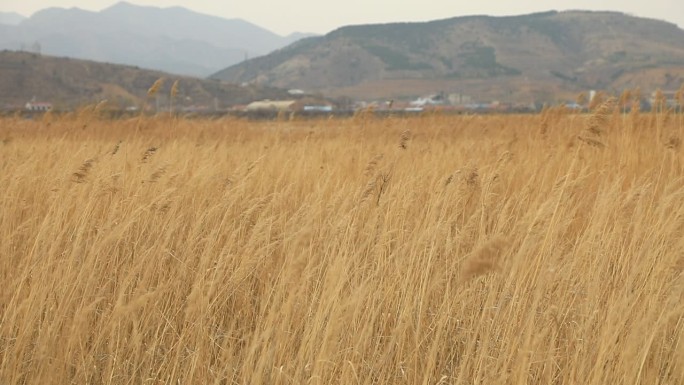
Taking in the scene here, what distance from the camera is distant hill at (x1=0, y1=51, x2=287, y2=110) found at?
7500 centimetres

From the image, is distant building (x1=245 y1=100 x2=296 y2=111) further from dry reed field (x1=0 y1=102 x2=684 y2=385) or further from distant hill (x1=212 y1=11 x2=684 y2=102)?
distant hill (x1=212 y1=11 x2=684 y2=102)

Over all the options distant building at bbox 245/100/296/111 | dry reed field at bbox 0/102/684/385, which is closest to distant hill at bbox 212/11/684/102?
distant building at bbox 245/100/296/111

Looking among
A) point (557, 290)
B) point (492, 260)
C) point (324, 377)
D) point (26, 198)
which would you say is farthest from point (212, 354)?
point (26, 198)

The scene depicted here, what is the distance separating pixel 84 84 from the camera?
80500 mm

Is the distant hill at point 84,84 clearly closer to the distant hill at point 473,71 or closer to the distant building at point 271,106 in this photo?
the distant building at point 271,106

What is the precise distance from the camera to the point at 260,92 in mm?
102062

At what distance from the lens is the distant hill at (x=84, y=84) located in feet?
246

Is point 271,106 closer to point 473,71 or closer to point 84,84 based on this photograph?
point 84,84

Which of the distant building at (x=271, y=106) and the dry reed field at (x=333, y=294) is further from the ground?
the dry reed field at (x=333, y=294)

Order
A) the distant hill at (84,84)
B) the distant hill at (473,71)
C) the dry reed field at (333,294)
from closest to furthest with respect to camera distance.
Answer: the dry reed field at (333,294)
the distant hill at (84,84)
the distant hill at (473,71)

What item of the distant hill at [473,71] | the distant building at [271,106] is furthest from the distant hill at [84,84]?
the distant hill at [473,71]

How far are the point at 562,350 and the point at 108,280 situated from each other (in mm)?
1910

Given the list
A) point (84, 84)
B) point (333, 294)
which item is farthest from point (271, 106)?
point (333, 294)

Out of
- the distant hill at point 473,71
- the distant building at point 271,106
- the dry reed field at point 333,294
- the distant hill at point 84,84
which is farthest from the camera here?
the distant hill at point 473,71
